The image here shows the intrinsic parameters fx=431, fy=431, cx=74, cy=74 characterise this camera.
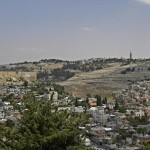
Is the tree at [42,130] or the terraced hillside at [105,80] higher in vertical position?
the tree at [42,130]

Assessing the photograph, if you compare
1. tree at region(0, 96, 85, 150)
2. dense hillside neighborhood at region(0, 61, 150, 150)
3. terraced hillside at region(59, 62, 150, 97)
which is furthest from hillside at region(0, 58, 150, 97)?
tree at region(0, 96, 85, 150)

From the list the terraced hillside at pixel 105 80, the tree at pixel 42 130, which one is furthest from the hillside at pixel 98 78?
the tree at pixel 42 130

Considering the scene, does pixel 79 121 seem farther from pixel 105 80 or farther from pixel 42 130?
pixel 105 80

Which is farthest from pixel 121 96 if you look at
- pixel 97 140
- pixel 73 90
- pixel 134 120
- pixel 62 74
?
pixel 62 74

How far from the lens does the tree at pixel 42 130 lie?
7094 millimetres

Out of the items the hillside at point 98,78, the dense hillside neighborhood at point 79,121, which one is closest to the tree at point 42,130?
the dense hillside neighborhood at point 79,121

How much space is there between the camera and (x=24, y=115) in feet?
24.6

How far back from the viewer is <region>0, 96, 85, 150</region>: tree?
7.09 m

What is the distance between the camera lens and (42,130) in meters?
7.34

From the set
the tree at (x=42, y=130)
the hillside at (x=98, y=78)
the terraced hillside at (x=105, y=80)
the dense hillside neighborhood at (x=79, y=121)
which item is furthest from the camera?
the hillside at (x=98, y=78)

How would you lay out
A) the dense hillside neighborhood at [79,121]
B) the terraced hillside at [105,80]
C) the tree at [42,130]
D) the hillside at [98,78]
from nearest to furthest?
the tree at [42,130]
the dense hillside neighborhood at [79,121]
the terraced hillside at [105,80]
the hillside at [98,78]

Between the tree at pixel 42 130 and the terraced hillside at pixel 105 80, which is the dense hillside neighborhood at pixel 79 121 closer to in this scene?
the tree at pixel 42 130

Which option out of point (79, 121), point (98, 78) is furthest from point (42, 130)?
point (98, 78)

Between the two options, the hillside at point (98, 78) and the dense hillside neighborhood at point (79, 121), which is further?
the hillside at point (98, 78)
